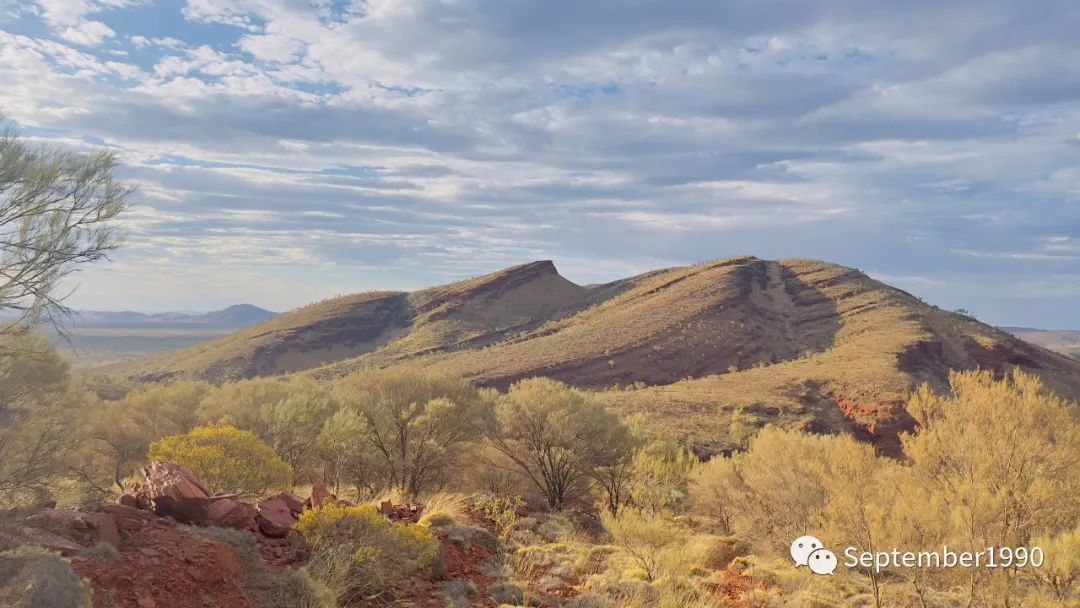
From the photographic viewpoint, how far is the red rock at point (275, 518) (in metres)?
10.0

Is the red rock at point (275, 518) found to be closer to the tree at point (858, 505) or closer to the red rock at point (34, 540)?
the red rock at point (34, 540)

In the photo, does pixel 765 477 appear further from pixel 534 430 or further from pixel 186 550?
pixel 186 550

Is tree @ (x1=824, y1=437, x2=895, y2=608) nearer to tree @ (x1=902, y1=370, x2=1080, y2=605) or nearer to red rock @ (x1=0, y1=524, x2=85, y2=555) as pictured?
tree @ (x1=902, y1=370, x2=1080, y2=605)

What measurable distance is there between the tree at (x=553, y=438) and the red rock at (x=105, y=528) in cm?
1272

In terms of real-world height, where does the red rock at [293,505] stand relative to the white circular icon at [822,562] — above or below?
above

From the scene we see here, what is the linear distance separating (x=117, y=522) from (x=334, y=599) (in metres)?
3.16

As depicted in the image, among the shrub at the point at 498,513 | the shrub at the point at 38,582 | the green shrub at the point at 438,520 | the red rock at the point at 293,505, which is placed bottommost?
the shrub at the point at 498,513

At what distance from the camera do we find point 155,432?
2233cm

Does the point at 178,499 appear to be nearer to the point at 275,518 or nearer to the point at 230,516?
the point at 230,516

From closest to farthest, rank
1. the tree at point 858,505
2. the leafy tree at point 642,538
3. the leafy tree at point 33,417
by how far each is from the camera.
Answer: the tree at point 858,505, the leafy tree at point 642,538, the leafy tree at point 33,417

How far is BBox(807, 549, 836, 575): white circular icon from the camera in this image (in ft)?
39.6

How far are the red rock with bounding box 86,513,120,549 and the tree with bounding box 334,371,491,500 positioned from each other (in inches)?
455

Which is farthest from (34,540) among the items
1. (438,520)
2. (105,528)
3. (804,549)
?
(804,549)

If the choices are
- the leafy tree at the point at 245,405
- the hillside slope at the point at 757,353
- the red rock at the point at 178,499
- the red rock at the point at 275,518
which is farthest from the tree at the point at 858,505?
the hillside slope at the point at 757,353
